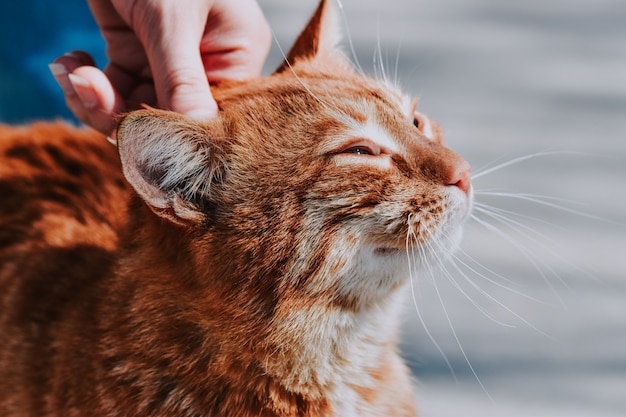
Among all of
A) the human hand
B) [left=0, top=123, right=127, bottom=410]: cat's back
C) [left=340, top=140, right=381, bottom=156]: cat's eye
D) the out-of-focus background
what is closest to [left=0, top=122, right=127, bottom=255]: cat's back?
[left=0, top=123, right=127, bottom=410]: cat's back

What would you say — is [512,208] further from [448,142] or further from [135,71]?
[135,71]

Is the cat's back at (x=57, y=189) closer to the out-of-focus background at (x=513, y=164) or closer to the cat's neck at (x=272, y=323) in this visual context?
the cat's neck at (x=272, y=323)

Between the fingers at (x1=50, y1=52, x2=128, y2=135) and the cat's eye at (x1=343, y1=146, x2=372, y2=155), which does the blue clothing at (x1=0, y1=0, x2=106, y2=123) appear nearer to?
the fingers at (x1=50, y1=52, x2=128, y2=135)

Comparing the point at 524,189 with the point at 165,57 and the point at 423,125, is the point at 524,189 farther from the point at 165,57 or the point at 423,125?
the point at 165,57

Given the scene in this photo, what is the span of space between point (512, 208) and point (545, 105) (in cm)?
47

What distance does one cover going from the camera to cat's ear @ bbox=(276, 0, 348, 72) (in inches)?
72.7

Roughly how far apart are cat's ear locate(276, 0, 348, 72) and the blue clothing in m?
0.86

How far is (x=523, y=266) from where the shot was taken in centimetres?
261

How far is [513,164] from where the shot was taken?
2861mm

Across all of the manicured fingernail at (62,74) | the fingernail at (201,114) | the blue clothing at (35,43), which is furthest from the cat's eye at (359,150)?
the blue clothing at (35,43)

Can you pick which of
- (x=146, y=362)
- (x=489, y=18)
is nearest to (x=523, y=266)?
(x=489, y=18)

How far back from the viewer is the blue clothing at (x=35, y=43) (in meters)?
2.41

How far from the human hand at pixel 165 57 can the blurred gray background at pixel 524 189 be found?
19.4 inches

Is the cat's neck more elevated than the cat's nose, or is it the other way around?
the cat's nose
